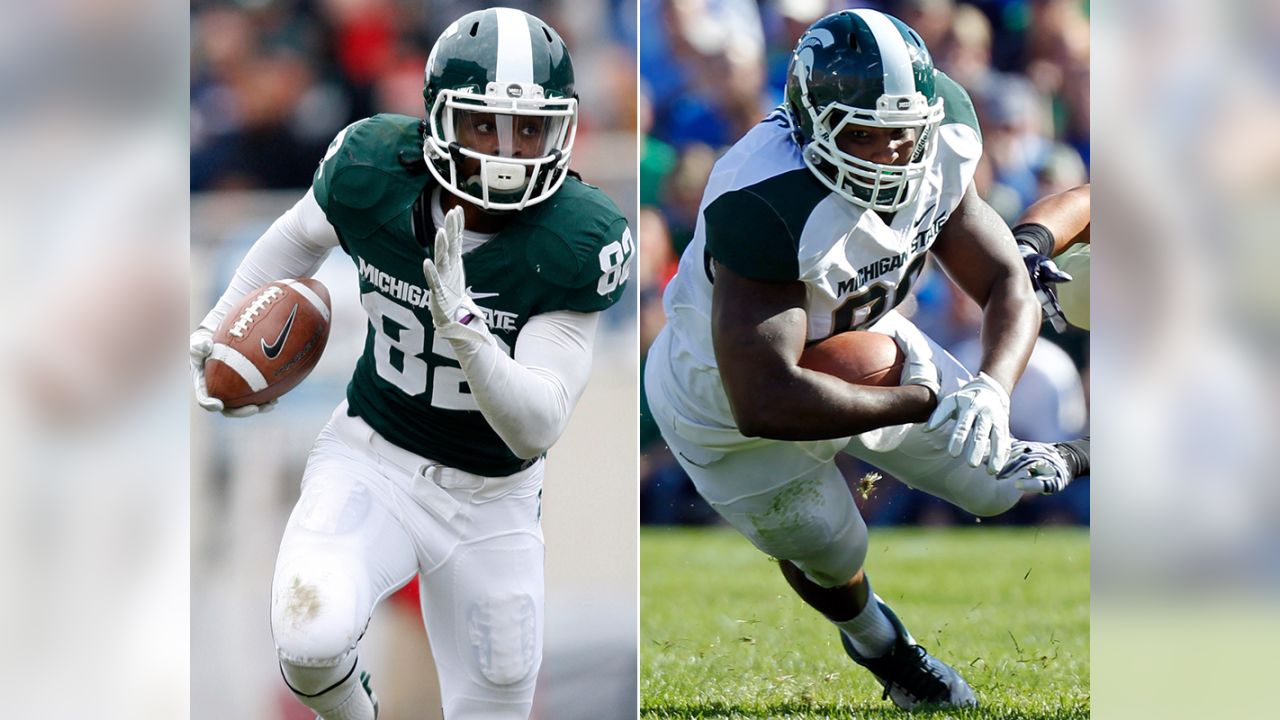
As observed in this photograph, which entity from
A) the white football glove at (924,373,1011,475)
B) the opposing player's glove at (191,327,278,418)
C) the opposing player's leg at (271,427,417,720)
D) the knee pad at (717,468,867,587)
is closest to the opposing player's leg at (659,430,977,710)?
the knee pad at (717,468,867,587)

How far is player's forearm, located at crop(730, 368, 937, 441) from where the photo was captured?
329cm

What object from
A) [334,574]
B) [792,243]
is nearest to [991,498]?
[792,243]

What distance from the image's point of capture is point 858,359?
132 inches

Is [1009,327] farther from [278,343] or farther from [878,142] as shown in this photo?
[278,343]

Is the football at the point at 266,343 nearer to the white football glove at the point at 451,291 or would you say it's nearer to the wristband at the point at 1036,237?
the white football glove at the point at 451,291

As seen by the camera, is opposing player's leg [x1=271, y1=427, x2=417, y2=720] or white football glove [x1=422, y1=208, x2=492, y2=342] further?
opposing player's leg [x1=271, y1=427, x2=417, y2=720]

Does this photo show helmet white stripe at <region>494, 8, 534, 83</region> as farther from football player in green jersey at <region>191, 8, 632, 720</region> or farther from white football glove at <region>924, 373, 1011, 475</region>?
white football glove at <region>924, 373, 1011, 475</region>

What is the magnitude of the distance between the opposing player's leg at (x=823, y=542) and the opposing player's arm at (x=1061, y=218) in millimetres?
930
